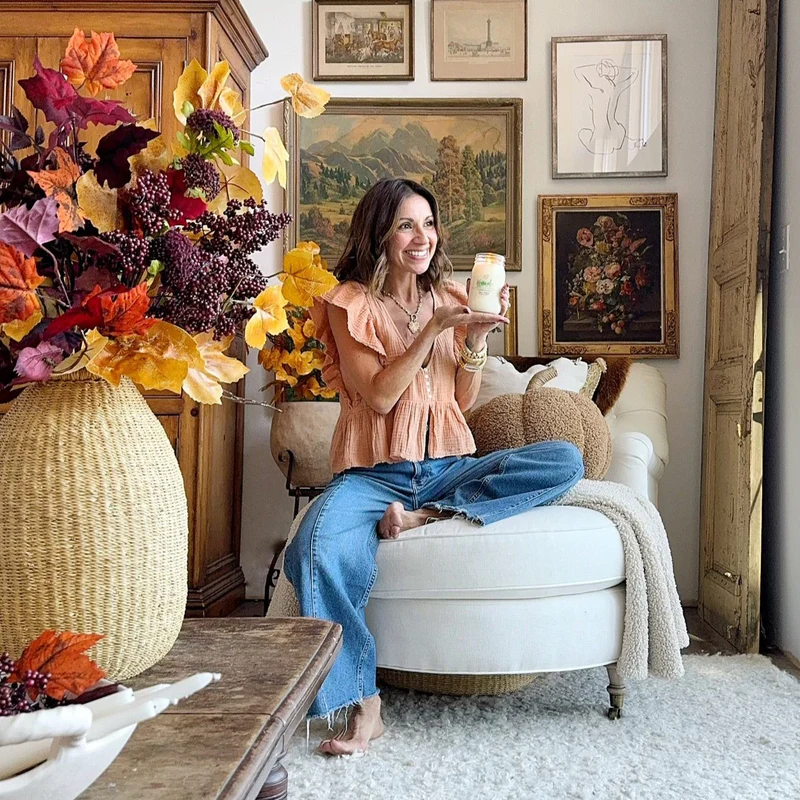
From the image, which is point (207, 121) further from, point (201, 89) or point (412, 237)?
point (412, 237)

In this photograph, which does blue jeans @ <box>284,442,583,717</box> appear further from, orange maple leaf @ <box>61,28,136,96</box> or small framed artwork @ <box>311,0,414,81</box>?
small framed artwork @ <box>311,0,414,81</box>

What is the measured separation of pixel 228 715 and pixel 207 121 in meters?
0.50

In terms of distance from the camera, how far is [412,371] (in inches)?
83.4

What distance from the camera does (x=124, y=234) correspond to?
2.43 ft

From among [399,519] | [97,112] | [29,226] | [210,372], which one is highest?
[97,112]

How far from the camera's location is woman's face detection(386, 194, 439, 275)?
7.45 feet

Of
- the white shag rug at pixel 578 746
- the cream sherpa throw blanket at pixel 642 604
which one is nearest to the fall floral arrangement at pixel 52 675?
the white shag rug at pixel 578 746

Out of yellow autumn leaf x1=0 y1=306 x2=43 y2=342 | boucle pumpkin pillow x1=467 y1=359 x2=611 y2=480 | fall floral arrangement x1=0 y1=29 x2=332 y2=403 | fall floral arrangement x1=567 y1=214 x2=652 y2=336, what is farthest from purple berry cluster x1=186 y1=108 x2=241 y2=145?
fall floral arrangement x1=567 y1=214 x2=652 y2=336

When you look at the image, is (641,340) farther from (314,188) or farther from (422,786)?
(422,786)

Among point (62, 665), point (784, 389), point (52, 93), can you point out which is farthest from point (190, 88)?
point (784, 389)

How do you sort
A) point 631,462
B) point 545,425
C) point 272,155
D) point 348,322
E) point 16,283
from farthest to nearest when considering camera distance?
1. point 631,462
2. point 545,425
3. point 348,322
4. point 272,155
5. point 16,283

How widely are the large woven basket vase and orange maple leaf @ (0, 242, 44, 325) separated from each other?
6.2 inches

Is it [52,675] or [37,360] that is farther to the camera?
[37,360]

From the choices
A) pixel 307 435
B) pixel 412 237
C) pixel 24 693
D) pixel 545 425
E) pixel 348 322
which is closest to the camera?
pixel 24 693
